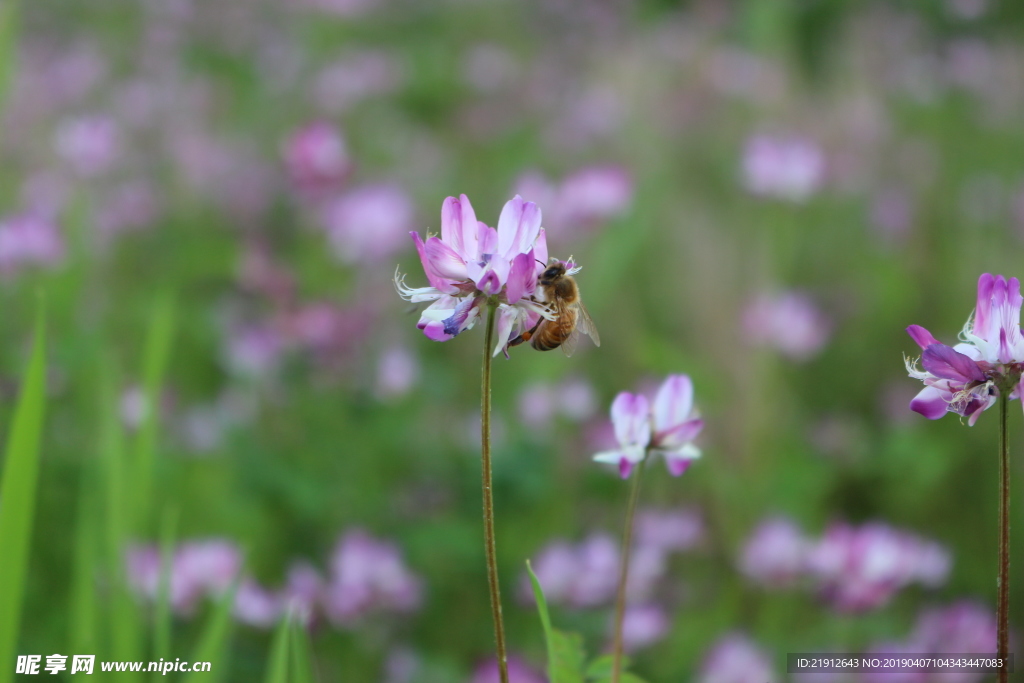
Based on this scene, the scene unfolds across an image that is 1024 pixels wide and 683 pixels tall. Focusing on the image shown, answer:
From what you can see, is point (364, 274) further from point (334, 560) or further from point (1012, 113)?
point (1012, 113)

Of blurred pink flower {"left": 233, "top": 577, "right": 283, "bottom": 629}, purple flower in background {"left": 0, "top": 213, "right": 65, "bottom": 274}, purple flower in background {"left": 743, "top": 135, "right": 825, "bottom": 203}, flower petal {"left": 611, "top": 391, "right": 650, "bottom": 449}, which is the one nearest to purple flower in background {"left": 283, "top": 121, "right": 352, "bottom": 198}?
purple flower in background {"left": 0, "top": 213, "right": 65, "bottom": 274}

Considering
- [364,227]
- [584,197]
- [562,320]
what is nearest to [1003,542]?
[562,320]

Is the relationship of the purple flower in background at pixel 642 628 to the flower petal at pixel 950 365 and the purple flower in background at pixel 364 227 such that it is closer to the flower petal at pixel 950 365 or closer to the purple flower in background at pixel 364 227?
the flower petal at pixel 950 365

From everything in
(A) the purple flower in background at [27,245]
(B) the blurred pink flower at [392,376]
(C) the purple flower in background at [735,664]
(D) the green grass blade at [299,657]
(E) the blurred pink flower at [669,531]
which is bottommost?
(D) the green grass blade at [299,657]

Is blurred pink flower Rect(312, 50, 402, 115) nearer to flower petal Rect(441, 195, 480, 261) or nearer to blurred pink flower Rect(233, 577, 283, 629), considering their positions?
blurred pink flower Rect(233, 577, 283, 629)

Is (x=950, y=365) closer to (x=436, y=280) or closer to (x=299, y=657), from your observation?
(x=436, y=280)

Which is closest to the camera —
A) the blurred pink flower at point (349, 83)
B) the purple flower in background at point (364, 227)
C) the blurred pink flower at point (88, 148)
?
the purple flower in background at point (364, 227)

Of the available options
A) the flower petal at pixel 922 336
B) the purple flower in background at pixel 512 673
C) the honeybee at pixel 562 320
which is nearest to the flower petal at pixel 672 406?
the honeybee at pixel 562 320
